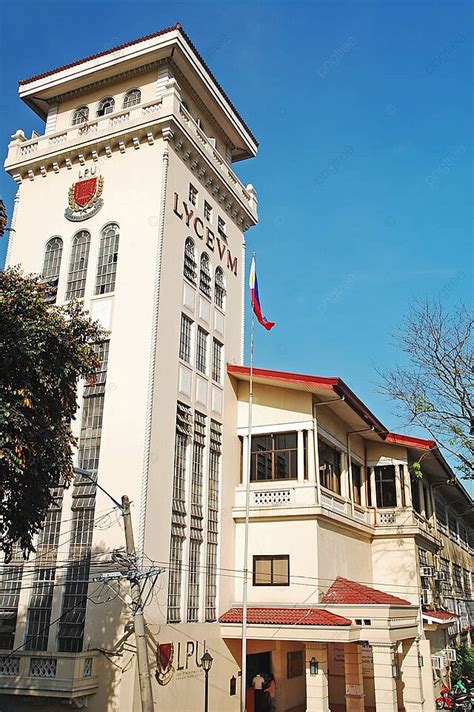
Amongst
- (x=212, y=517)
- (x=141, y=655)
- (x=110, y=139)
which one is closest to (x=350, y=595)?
(x=212, y=517)

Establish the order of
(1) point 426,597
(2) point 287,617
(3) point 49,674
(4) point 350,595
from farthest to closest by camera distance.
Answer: (1) point 426,597, (4) point 350,595, (2) point 287,617, (3) point 49,674

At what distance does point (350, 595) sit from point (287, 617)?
2.18m

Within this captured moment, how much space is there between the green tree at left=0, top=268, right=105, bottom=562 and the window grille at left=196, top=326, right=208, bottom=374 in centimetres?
838

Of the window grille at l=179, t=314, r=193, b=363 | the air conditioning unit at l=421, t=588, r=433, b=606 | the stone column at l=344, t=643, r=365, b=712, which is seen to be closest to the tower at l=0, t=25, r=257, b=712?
the window grille at l=179, t=314, r=193, b=363

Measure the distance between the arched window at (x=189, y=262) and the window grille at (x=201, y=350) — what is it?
1742 mm

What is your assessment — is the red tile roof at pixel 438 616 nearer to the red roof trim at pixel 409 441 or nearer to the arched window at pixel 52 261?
the red roof trim at pixel 409 441

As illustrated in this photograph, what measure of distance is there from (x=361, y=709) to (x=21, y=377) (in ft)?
52.5

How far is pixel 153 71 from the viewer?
953 inches

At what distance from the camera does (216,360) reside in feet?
77.4

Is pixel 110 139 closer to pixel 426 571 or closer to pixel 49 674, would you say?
pixel 49 674

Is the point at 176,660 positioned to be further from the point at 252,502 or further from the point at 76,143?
the point at 76,143

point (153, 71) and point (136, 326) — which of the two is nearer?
point (136, 326)

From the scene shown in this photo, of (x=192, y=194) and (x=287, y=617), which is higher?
(x=192, y=194)

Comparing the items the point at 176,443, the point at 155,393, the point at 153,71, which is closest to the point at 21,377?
the point at 155,393
